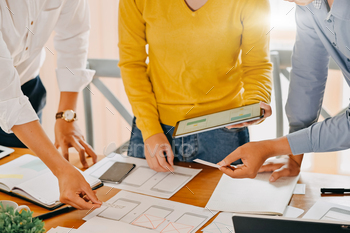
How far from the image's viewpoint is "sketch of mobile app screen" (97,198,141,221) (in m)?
0.77

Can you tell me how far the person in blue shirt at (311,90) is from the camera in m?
0.78

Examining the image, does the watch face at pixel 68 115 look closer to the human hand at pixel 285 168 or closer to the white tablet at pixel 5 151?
the white tablet at pixel 5 151

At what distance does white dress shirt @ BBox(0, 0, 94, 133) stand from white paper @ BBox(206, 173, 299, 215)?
0.47 m

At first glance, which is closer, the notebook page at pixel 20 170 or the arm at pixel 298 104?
the arm at pixel 298 104

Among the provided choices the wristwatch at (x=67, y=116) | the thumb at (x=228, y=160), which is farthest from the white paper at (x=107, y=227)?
the wristwatch at (x=67, y=116)

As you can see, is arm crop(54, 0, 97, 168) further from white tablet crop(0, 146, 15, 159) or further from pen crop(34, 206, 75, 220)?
pen crop(34, 206, 75, 220)

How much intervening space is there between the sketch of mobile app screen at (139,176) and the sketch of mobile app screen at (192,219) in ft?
0.62

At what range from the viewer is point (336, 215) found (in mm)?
728

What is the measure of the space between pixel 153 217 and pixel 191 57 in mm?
445

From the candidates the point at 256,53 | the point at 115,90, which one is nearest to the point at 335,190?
the point at 256,53

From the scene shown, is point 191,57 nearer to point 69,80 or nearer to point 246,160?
point 246,160

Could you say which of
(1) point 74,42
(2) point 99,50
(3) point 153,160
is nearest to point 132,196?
(3) point 153,160

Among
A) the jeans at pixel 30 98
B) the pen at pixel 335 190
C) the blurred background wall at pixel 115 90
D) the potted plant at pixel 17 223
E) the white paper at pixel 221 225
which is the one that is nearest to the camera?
the potted plant at pixel 17 223

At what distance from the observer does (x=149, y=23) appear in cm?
96
